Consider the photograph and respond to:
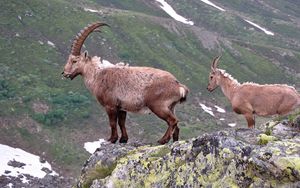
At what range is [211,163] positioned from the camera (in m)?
9.16

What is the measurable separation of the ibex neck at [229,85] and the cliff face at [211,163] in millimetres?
8033

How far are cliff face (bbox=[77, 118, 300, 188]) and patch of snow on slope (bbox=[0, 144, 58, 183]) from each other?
27.6m

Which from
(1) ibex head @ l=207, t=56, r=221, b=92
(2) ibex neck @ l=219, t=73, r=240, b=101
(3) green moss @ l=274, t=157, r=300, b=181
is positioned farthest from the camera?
(1) ibex head @ l=207, t=56, r=221, b=92

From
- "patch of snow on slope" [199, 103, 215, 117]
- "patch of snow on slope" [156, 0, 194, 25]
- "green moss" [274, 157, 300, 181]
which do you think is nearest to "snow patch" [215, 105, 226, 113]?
"patch of snow on slope" [199, 103, 215, 117]

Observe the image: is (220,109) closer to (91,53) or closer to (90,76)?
(91,53)

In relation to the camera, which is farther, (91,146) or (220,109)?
(220,109)

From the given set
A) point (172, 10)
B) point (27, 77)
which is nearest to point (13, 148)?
point (27, 77)

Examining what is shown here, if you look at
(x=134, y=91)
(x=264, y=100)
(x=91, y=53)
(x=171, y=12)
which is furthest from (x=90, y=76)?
(x=171, y=12)

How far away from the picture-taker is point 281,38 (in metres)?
147

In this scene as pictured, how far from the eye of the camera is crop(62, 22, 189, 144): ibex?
1342 cm

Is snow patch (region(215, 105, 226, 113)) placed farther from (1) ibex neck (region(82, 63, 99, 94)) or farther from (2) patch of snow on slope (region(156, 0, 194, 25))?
(2) patch of snow on slope (region(156, 0, 194, 25))

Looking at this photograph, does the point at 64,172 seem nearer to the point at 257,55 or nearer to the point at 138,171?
the point at 138,171

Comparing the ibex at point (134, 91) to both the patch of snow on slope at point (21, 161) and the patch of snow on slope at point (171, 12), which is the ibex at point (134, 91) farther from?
the patch of snow on slope at point (171, 12)

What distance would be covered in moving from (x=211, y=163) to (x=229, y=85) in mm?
11386
